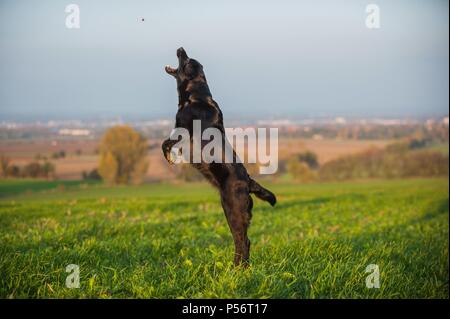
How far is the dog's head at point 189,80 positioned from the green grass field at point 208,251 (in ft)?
5.78

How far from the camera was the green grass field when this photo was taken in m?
4.99

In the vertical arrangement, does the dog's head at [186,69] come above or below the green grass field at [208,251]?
above

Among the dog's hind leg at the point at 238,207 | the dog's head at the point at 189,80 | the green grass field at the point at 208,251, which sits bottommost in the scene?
the green grass field at the point at 208,251

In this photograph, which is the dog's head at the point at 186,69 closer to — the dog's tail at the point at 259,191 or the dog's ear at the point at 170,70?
the dog's ear at the point at 170,70

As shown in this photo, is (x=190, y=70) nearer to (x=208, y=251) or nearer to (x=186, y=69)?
(x=186, y=69)

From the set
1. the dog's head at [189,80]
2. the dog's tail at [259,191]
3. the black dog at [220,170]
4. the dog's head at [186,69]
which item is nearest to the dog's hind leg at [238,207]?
the black dog at [220,170]

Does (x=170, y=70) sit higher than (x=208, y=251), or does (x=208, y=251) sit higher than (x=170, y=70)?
(x=170, y=70)

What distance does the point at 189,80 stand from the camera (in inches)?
199

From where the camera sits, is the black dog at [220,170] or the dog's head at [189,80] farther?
the dog's head at [189,80]

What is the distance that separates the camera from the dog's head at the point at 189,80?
496cm

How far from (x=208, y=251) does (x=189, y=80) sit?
2822mm

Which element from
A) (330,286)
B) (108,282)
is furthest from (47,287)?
(330,286)

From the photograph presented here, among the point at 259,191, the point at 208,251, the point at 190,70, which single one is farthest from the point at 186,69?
Answer: the point at 208,251

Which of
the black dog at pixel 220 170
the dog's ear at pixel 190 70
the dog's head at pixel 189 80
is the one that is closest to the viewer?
the black dog at pixel 220 170
